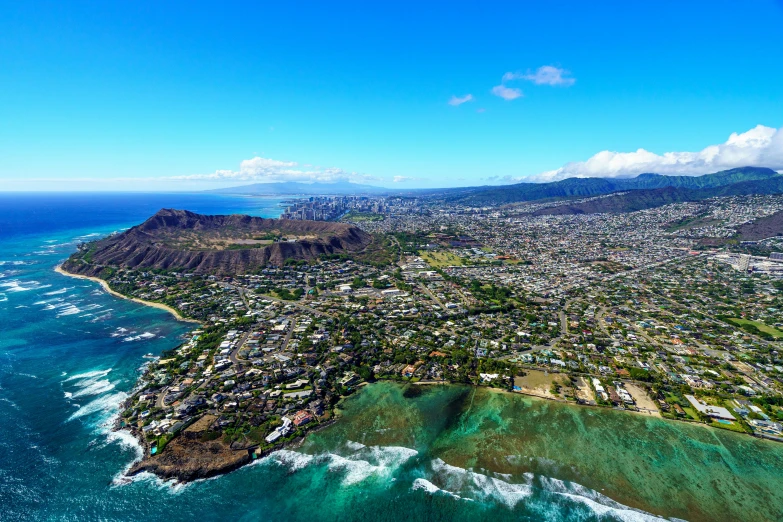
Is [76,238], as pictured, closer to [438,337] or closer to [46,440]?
[46,440]

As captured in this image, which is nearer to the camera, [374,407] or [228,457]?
[228,457]

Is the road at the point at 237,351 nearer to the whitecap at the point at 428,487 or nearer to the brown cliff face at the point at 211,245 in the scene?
the whitecap at the point at 428,487

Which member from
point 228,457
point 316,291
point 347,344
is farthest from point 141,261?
point 228,457

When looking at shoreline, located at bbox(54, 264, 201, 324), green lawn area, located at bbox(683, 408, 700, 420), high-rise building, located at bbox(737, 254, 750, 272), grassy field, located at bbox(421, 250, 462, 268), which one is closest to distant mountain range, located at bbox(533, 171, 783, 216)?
grassy field, located at bbox(421, 250, 462, 268)

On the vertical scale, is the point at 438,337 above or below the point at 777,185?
below

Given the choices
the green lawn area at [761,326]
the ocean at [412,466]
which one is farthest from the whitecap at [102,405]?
the green lawn area at [761,326]

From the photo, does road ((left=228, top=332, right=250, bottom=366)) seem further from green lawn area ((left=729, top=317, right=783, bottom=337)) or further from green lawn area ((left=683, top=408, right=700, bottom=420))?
green lawn area ((left=729, top=317, right=783, bottom=337))
